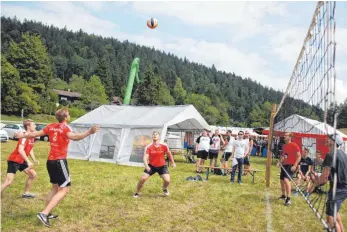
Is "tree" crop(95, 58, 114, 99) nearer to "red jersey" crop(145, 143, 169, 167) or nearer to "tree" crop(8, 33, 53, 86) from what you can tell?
"tree" crop(8, 33, 53, 86)

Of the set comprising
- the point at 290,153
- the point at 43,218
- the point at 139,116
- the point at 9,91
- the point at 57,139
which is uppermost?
the point at 9,91

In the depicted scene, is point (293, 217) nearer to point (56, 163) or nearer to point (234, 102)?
point (56, 163)

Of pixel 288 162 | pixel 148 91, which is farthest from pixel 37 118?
pixel 288 162

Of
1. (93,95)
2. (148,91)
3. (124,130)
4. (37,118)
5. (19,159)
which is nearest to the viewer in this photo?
(19,159)

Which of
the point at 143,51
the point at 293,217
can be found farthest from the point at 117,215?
the point at 143,51

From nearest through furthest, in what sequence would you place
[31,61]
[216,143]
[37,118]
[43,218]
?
[43,218], [216,143], [37,118], [31,61]

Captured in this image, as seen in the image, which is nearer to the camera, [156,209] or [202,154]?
[156,209]

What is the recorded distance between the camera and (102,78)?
100938mm

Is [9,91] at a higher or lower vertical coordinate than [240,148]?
higher

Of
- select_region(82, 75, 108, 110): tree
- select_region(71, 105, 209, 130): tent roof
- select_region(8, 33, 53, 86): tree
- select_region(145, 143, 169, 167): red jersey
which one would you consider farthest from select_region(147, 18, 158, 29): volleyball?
select_region(82, 75, 108, 110): tree

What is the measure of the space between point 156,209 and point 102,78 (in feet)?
318

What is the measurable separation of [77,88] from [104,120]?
91411 millimetres

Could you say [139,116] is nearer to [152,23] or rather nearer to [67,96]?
[152,23]

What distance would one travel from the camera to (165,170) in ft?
27.5
